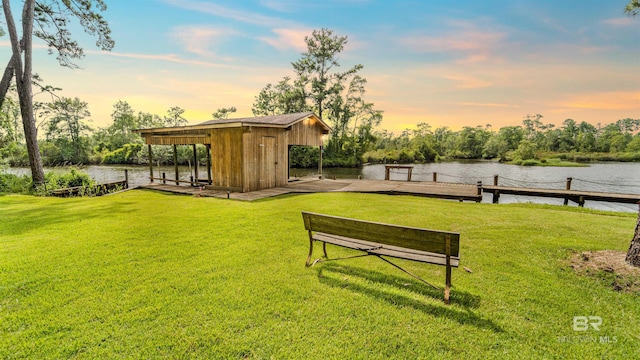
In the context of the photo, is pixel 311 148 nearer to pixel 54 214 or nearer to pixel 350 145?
pixel 350 145

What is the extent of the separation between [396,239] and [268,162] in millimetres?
10716

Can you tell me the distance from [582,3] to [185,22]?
618 inches

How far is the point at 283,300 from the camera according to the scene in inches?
133

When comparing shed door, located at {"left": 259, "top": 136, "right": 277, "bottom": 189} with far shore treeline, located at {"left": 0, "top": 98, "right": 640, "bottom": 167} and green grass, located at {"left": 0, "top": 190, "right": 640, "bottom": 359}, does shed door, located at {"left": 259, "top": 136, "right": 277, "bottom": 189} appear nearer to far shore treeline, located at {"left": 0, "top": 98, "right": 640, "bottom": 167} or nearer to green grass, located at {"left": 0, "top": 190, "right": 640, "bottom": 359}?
green grass, located at {"left": 0, "top": 190, "right": 640, "bottom": 359}

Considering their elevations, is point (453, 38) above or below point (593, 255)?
above

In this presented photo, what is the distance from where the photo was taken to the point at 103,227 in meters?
6.76

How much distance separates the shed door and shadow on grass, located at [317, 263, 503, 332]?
9.43 metres

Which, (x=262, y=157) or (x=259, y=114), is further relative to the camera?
(x=259, y=114)

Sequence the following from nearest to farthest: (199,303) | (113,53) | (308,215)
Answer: (199,303), (308,215), (113,53)

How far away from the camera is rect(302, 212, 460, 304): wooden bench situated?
3.25 metres

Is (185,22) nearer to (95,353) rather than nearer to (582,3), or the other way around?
(95,353)

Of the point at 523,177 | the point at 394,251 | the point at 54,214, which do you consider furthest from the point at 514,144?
the point at 54,214

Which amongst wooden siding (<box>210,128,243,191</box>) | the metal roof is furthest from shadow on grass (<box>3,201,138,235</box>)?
the metal roof

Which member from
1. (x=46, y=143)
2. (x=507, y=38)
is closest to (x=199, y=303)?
(x=507, y=38)
